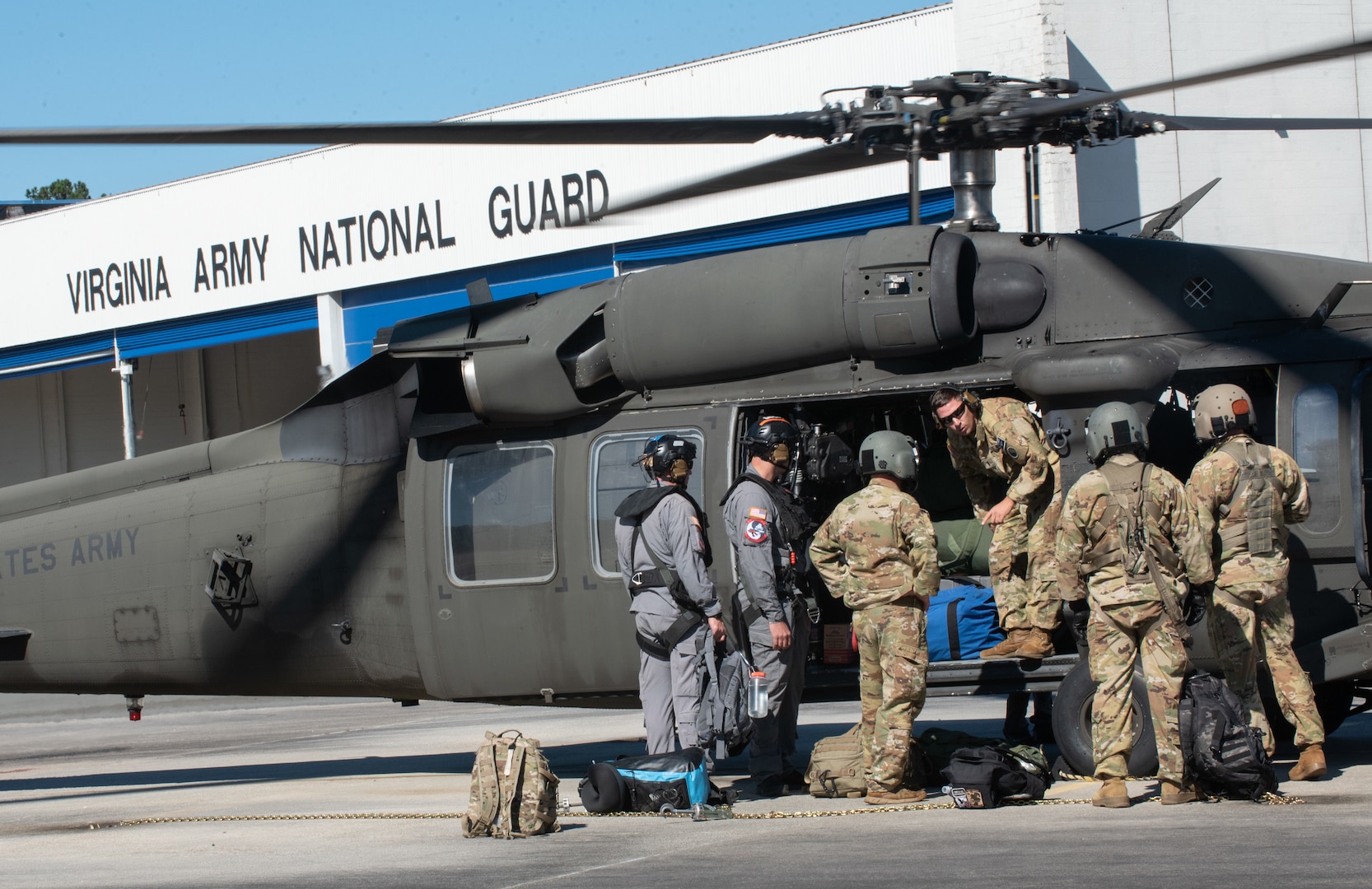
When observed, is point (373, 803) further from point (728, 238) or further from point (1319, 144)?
point (1319, 144)

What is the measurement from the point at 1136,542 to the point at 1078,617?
0.69 meters

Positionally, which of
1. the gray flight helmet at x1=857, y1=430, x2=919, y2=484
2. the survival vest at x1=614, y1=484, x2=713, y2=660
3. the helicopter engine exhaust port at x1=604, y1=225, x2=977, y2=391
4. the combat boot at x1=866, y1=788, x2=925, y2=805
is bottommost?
the combat boot at x1=866, y1=788, x2=925, y2=805

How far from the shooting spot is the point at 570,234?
18672mm

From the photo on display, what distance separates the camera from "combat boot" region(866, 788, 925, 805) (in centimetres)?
707

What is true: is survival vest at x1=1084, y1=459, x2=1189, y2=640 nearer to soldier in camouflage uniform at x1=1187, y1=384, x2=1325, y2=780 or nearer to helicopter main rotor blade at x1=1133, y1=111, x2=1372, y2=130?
soldier in camouflage uniform at x1=1187, y1=384, x2=1325, y2=780

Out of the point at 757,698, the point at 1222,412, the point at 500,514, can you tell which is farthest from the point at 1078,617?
the point at 500,514

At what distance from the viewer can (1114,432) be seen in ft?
22.4

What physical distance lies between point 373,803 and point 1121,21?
36.5 feet

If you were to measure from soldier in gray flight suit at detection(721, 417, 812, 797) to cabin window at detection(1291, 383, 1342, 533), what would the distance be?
2.54m

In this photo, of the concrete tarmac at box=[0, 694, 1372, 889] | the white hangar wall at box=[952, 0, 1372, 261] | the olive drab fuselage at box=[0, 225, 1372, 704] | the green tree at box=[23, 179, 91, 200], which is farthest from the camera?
the green tree at box=[23, 179, 91, 200]

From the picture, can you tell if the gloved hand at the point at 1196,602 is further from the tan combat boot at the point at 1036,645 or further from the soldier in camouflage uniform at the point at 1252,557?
the tan combat boot at the point at 1036,645

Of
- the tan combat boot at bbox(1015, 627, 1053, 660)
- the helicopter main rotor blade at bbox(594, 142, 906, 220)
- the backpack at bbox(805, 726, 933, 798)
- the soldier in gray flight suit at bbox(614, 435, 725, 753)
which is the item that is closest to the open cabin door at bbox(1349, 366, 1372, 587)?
the tan combat boot at bbox(1015, 627, 1053, 660)

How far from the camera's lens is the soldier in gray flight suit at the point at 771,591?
715 cm

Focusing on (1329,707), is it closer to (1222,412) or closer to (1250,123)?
(1222,412)
